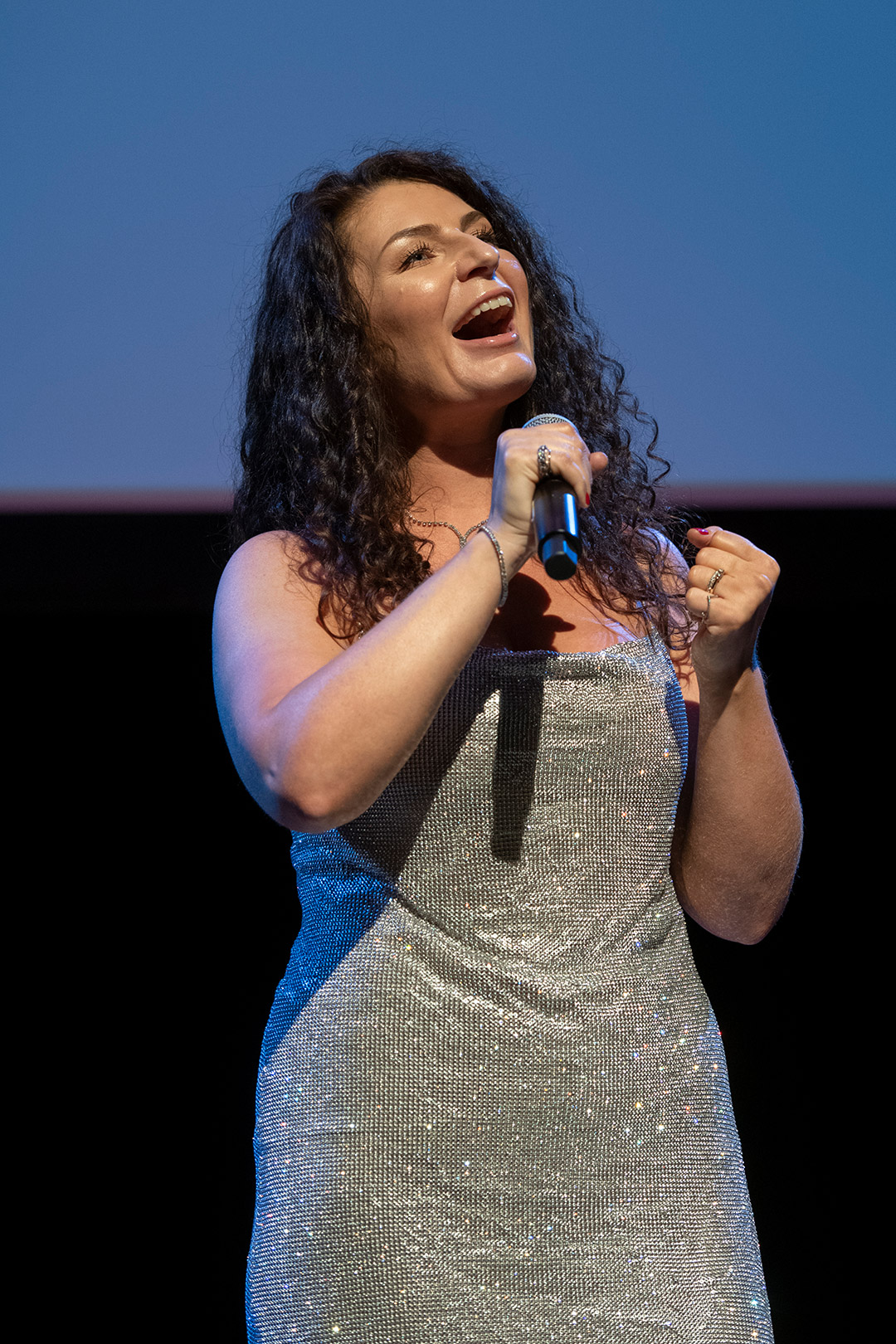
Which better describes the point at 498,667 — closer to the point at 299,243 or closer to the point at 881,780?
the point at 299,243

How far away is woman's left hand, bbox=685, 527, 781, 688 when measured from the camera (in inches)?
45.7

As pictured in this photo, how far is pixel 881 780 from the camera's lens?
9.23 ft

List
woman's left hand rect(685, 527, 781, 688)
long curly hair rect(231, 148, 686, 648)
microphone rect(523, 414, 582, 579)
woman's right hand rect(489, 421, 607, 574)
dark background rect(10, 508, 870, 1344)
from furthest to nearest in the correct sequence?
dark background rect(10, 508, 870, 1344) → long curly hair rect(231, 148, 686, 648) → woman's left hand rect(685, 527, 781, 688) → woman's right hand rect(489, 421, 607, 574) → microphone rect(523, 414, 582, 579)

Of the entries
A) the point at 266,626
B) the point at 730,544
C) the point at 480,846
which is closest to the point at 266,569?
the point at 266,626

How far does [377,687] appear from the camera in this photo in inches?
38.7

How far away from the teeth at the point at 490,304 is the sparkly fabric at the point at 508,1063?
1.28 ft

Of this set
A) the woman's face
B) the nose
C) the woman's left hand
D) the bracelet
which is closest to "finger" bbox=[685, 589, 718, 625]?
the woman's left hand

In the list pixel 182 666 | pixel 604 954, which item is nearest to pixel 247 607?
pixel 604 954

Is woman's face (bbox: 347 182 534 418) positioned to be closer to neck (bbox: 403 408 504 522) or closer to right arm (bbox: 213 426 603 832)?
neck (bbox: 403 408 504 522)

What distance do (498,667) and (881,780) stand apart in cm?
186

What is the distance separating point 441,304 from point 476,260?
63 mm

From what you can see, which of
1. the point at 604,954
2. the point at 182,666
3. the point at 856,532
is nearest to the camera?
the point at 604,954

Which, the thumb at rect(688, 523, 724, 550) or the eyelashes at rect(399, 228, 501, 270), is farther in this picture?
the eyelashes at rect(399, 228, 501, 270)

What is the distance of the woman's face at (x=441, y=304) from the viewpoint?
52.6 inches
